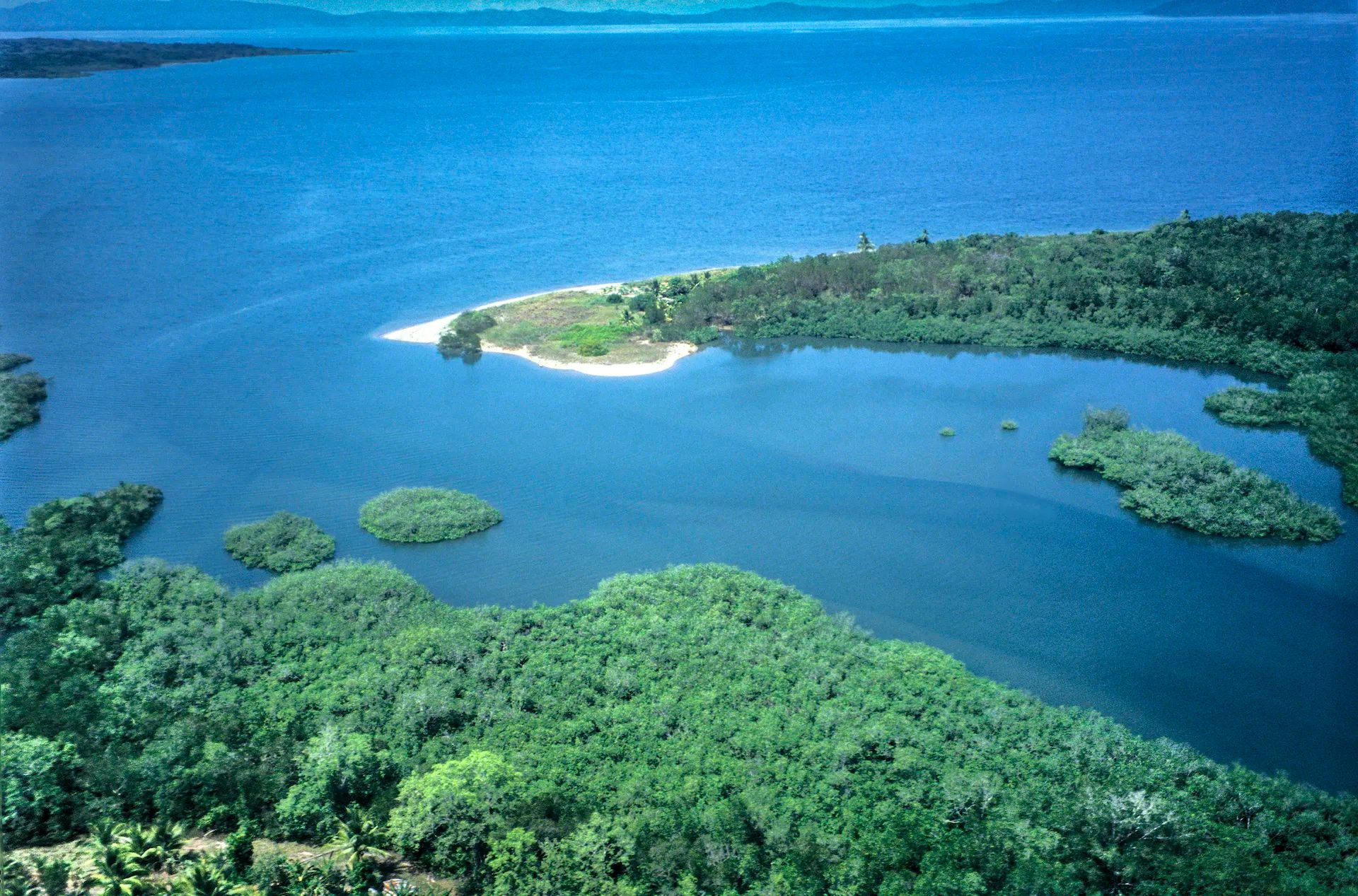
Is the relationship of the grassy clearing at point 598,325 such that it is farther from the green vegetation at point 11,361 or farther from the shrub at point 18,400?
the green vegetation at point 11,361

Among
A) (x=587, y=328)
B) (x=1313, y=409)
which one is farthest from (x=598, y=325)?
(x=1313, y=409)

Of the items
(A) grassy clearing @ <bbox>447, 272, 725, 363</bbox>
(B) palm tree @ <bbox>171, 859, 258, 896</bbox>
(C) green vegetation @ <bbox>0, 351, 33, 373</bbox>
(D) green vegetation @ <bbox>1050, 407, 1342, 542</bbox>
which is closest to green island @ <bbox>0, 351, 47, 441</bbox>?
(C) green vegetation @ <bbox>0, 351, 33, 373</bbox>

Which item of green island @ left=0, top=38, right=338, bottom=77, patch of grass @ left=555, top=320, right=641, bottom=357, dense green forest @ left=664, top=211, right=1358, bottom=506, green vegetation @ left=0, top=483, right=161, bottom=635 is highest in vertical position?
green island @ left=0, top=38, right=338, bottom=77

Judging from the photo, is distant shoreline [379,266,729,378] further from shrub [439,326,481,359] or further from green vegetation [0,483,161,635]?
green vegetation [0,483,161,635]

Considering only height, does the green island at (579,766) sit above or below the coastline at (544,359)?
below

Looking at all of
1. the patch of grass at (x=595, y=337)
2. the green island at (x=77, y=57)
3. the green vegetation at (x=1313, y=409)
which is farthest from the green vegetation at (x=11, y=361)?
the green island at (x=77, y=57)

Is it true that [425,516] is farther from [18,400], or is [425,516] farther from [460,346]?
[18,400]

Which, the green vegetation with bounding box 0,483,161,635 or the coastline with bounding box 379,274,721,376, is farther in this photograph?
the coastline with bounding box 379,274,721,376
